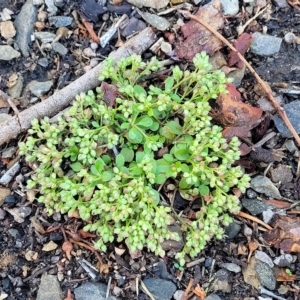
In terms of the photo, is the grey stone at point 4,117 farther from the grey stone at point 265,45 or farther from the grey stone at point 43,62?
the grey stone at point 265,45

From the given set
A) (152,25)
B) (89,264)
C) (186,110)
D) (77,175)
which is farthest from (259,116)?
(89,264)

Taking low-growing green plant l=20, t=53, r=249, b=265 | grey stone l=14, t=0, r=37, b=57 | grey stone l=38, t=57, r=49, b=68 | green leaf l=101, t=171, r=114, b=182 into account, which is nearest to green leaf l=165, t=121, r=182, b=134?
low-growing green plant l=20, t=53, r=249, b=265

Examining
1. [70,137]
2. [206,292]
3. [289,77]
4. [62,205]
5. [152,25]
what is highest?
[152,25]

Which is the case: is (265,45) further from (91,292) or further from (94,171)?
(91,292)

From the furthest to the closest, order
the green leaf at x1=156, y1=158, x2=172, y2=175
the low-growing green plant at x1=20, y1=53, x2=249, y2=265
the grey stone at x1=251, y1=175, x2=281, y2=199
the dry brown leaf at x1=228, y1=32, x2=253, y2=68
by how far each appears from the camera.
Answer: the dry brown leaf at x1=228, y1=32, x2=253, y2=68 → the grey stone at x1=251, y1=175, x2=281, y2=199 → the green leaf at x1=156, y1=158, x2=172, y2=175 → the low-growing green plant at x1=20, y1=53, x2=249, y2=265

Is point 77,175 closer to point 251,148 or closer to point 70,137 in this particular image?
point 70,137

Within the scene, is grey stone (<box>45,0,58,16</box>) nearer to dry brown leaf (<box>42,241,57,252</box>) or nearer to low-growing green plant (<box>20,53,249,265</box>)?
low-growing green plant (<box>20,53,249,265</box>)
